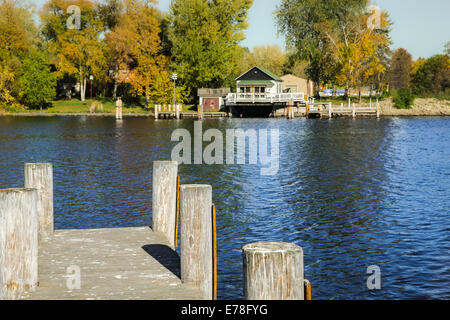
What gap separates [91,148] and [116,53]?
164 ft

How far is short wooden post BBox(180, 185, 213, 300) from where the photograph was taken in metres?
8.23

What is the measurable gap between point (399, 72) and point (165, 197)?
119635mm

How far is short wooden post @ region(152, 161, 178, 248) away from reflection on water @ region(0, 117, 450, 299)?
1.81 meters

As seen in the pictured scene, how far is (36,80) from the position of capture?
84438 millimetres

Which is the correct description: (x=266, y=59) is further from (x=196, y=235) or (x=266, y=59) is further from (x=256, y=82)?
(x=196, y=235)

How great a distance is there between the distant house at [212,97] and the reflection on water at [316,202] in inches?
1563

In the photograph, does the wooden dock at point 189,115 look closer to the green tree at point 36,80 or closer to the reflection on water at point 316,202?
the green tree at point 36,80

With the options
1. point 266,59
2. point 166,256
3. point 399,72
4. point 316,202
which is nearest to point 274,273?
point 166,256

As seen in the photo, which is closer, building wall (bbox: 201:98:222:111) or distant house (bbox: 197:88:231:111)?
distant house (bbox: 197:88:231:111)

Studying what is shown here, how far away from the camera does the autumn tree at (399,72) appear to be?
12000cm

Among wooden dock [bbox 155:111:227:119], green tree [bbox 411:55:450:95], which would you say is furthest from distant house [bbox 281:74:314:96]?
wooden dock [bbox 155:111:227:119]

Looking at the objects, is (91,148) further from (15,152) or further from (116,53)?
(116,53)

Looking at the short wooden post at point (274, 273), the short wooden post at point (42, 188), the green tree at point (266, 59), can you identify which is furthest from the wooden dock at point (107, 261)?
the green tree at point (266, 59)

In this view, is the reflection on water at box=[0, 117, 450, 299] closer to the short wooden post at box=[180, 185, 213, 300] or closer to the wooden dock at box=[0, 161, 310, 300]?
the wooden dock at box=[0, 161, 310, 300]
